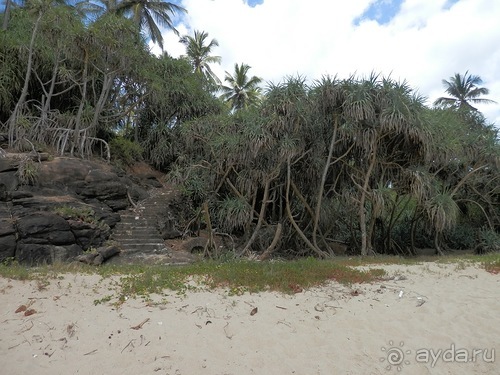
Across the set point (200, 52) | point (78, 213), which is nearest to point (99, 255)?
point (78, 213)

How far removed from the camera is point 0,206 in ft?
31.8

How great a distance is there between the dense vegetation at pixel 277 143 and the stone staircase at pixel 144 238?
125 centimetres

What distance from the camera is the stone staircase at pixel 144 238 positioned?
33.0 ft

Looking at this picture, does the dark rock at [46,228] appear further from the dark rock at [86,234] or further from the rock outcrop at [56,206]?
the dark rock at [86,234]

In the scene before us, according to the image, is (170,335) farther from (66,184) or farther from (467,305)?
(66,184)

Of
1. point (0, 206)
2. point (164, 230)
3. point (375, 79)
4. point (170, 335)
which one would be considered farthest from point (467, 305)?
point (0, 206)

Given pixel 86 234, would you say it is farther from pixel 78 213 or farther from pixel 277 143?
pixel 277 143

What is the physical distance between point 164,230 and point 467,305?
8922mm

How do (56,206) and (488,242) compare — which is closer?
(56,206)

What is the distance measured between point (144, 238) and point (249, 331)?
23.8 feet

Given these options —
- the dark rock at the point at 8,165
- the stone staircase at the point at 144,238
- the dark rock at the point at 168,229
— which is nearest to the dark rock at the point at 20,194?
the dark rock at the point at 8,165

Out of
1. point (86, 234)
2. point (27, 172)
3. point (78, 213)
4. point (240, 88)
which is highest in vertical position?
point (240, 88)

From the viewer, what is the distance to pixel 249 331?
4570 millimetres

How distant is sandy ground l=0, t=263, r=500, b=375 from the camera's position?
390 centimetres
